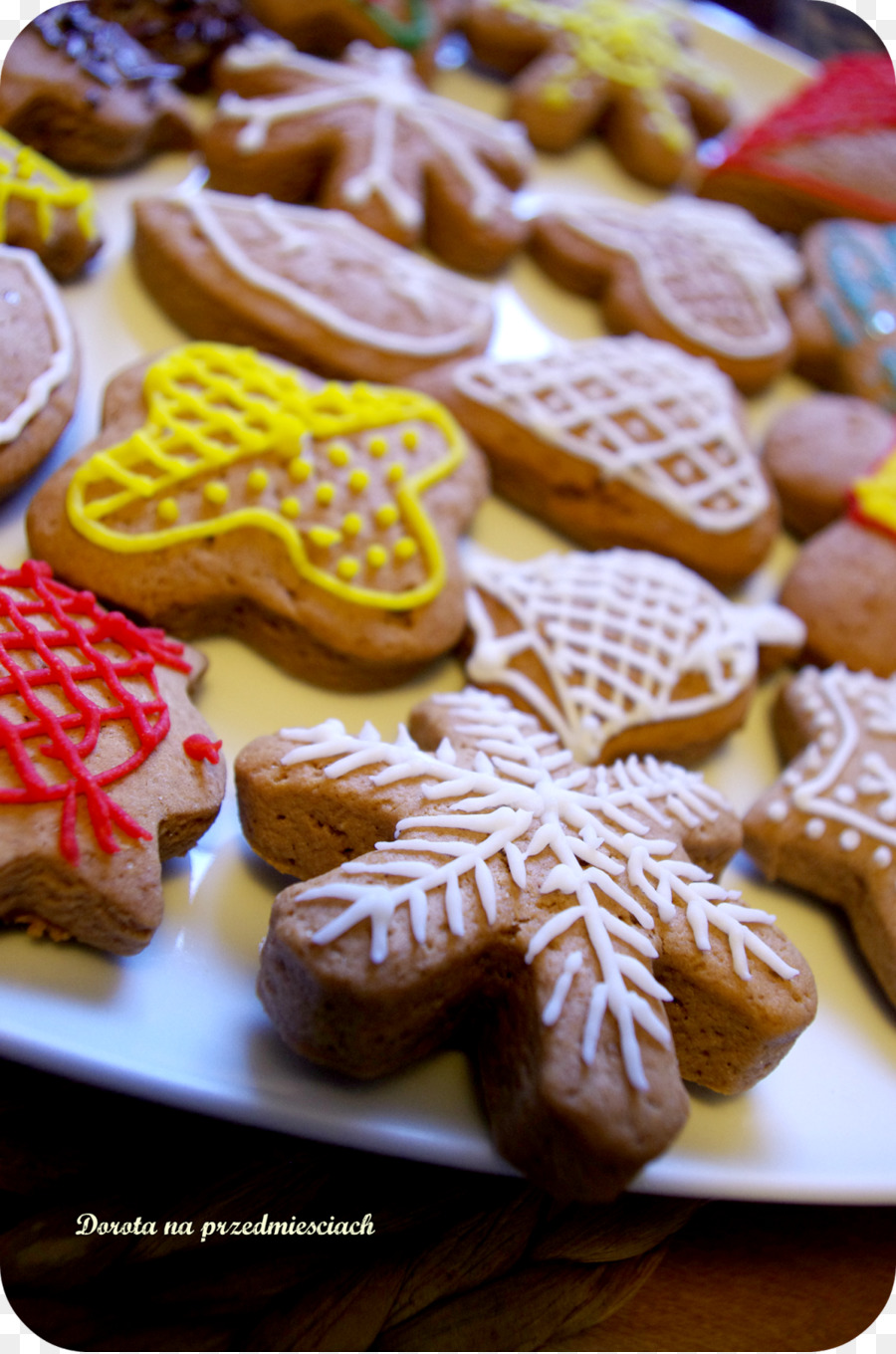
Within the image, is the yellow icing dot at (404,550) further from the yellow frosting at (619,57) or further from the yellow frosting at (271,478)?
the yellow frosting at (619,57)

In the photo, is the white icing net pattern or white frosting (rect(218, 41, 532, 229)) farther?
white frosting (rect(218, 41, 532, 229))

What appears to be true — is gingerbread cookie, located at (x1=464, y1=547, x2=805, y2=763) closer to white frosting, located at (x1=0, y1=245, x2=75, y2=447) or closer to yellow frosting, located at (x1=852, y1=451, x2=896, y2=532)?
yellow frosting, located at (x1=852, y1=451, x2=896, y2=532)

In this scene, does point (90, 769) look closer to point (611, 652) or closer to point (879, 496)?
point (611, 652)

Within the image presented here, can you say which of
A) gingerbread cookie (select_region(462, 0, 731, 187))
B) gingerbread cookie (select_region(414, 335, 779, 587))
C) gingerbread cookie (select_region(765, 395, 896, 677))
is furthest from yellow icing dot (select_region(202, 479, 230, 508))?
→ gingerbread cookie (select_region(462, 0, 731, 187))

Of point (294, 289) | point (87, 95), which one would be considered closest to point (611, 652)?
point (294, 289)

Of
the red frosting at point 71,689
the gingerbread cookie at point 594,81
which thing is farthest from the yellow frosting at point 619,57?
the red frosting at point 71,689

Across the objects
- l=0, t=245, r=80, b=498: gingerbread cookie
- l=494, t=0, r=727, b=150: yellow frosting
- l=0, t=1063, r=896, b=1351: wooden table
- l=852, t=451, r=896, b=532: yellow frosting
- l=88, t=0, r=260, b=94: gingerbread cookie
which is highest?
l=494, t=0, r=727, b=150: yellow frosting
